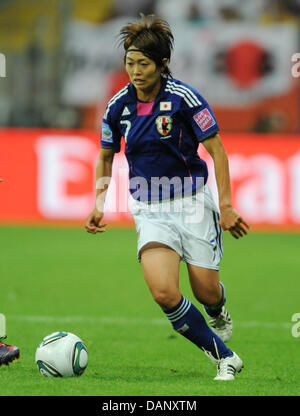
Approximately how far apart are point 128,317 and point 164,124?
120 inches

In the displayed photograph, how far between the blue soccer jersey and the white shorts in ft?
0.24

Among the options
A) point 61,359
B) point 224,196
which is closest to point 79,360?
point 61,359

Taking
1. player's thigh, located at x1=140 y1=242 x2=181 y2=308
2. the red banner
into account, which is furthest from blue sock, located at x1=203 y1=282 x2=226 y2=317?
the red banner

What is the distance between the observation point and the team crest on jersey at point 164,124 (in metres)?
5.69

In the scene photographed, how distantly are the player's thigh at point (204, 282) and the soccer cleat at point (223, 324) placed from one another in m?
0.67

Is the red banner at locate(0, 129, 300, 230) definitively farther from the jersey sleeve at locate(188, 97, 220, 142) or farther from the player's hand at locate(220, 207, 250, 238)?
the player's hand at locate(220, 207, 250, 238)

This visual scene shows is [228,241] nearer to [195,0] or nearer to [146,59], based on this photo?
[195,0]

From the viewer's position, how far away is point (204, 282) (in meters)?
5.82

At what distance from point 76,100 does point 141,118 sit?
12.7 metres

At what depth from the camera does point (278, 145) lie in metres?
15.8

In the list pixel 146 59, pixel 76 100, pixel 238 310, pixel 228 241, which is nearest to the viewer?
pixel 146 59

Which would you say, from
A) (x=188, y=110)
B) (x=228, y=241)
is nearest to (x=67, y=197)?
(x=228, y=241)

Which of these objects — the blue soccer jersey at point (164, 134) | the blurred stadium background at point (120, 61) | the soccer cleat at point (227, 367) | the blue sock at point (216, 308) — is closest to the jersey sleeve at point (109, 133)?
the blue soccer jersey at point (164, 134)

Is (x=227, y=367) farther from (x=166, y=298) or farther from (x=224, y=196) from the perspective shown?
(x=224, y=196)
